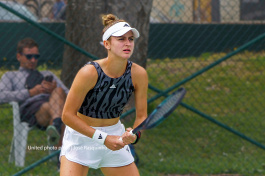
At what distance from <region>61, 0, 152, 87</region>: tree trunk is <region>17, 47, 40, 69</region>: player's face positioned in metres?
0.55

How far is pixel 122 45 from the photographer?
3.62 metres

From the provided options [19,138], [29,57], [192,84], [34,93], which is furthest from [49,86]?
[192,84]

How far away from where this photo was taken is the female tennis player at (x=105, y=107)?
11.9ft

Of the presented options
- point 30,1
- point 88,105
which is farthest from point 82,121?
point 30,1

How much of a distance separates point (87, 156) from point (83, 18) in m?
2.72

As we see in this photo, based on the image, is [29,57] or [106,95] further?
[29,57]

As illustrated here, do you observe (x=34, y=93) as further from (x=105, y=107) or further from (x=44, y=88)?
(x=105, y=107)

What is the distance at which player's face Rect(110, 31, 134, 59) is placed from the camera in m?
3.62

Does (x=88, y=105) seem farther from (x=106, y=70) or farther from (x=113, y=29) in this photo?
(x=113, y=29)

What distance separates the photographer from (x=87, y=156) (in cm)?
373

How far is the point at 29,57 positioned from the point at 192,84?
11.4ft

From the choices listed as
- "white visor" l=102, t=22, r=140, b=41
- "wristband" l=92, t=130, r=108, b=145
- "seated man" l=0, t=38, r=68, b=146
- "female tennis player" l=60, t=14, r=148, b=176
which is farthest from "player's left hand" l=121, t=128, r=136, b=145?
"seated man" l=0, t=38, r=68, b=146

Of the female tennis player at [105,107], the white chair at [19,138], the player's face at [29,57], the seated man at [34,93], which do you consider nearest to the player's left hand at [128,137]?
the female tennis player at [105,107]

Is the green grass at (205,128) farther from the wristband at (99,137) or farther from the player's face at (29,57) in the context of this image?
the wristband at (99,137)
